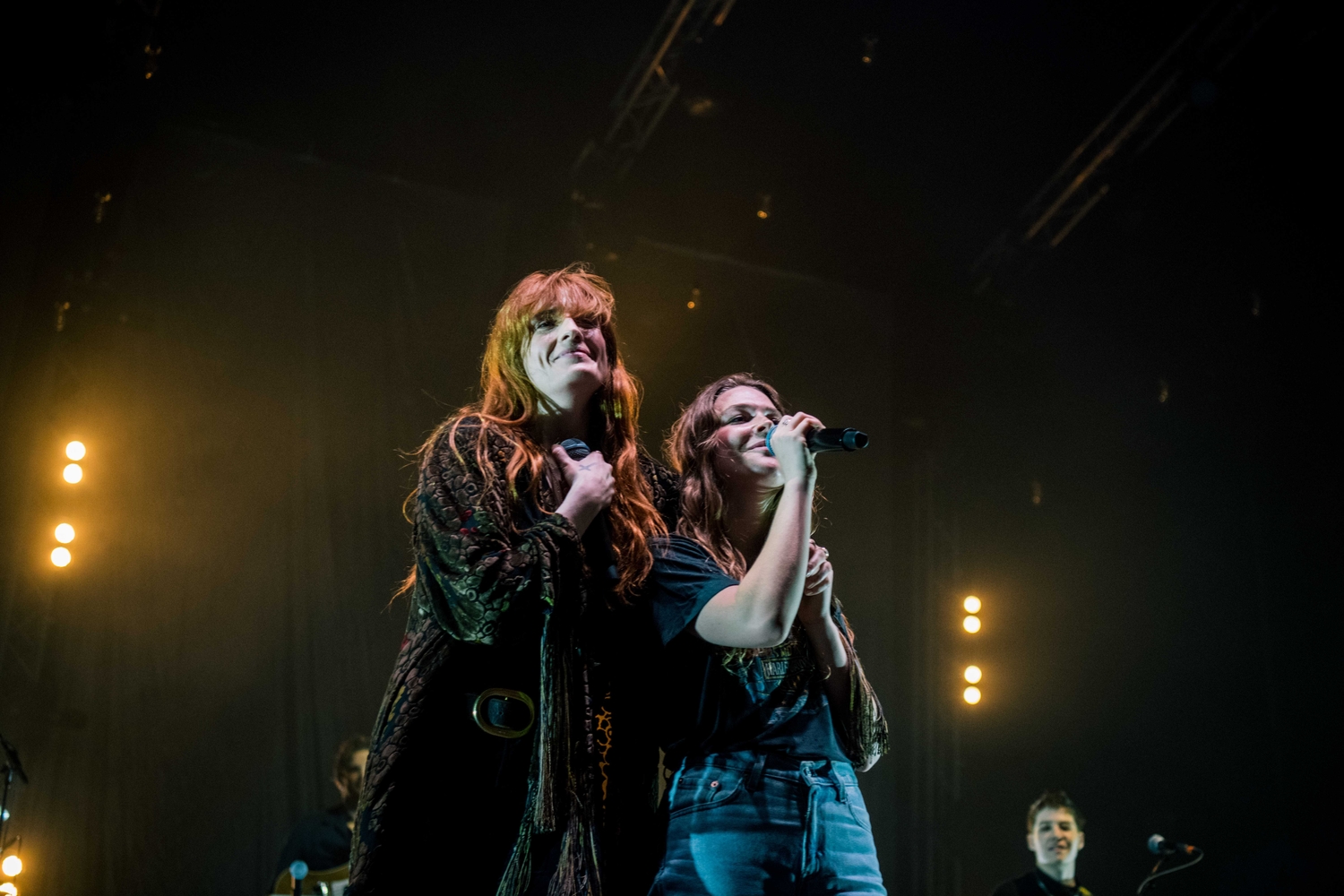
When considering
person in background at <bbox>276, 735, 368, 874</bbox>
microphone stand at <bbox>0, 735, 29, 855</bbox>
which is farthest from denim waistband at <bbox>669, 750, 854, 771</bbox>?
microphone stand at <bbox>0, 735, 29, 855</bbox>

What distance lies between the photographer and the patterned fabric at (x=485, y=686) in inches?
59.6

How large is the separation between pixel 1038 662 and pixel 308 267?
4943mm

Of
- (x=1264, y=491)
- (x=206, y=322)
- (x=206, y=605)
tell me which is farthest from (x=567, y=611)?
(x=1264, y=491)

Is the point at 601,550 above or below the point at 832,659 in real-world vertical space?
above

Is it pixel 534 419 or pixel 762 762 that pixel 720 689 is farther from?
pixel 534 419

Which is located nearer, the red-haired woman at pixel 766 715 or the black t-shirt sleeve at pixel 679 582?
the red-haired woman at pixel 766 715

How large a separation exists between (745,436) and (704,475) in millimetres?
116

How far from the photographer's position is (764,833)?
1563 millimetres

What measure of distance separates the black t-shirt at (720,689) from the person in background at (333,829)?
3443 millimetres

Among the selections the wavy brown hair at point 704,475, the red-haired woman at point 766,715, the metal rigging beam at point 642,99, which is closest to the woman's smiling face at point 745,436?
the wavy brown hair at point 704,475

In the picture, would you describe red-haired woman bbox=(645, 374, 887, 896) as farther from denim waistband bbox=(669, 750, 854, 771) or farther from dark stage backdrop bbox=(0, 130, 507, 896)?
dark stage backdrop bbox=(0, 130, 507, 896)

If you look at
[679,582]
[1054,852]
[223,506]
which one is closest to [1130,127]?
[1054,852]

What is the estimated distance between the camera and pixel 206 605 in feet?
17.3

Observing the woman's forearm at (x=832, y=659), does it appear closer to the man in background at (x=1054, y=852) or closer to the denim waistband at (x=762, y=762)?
the denim waistband at (x=762, y=762)
